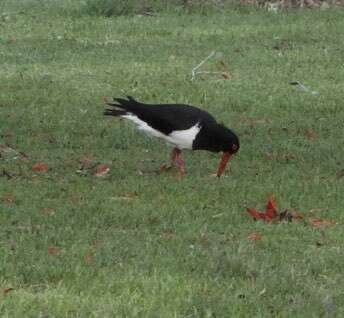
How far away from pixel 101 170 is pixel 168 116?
0.80 m

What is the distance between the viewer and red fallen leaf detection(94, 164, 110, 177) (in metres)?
10.4

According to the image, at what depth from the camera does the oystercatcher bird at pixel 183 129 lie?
1069cm

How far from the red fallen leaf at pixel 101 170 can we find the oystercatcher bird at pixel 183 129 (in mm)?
510

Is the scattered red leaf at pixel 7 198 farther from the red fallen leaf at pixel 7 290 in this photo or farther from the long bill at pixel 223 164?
the red fallen leaf at pixel 7 290

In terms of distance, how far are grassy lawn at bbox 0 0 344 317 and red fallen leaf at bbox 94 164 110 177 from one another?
0.31ft

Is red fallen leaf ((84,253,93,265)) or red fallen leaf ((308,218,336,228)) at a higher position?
red fallen leaf ((84,253,93,265))

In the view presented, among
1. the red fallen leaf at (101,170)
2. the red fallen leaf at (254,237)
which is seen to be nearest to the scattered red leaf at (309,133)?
the red fallen leaf at (101,170)

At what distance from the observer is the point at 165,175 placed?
10539mm

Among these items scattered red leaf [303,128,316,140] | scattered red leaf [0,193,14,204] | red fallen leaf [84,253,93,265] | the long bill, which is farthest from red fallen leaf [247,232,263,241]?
scattered red leaf [303,128,316,140]

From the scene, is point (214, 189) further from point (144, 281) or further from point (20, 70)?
point (20, 70)

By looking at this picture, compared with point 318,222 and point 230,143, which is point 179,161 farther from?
point 318,222

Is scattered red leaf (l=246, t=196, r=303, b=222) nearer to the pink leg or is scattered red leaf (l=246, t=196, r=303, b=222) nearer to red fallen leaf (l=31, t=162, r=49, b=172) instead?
the pink leg

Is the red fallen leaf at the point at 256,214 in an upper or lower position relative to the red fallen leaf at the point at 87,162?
upper

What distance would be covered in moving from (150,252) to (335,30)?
513 inches
